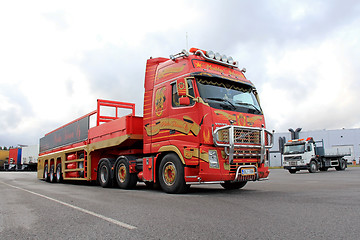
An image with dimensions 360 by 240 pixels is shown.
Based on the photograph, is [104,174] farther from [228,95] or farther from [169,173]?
[228,95]

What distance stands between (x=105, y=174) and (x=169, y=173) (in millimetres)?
4200

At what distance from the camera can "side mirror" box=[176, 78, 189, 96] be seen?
7.64 m

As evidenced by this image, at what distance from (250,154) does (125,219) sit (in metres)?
4.38

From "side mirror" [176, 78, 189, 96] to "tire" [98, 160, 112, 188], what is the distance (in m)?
4.88

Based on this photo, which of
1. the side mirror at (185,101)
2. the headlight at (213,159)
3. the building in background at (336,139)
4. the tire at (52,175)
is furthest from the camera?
the building in background at (336,139)

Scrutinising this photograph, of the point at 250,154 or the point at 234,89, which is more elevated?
the point at 234,89

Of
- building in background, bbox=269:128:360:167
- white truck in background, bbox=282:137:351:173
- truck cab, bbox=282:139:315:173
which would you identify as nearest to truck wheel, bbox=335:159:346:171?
white truck in background, bbox=282:137:351:173

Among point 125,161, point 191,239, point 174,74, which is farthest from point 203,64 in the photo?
point 191,239

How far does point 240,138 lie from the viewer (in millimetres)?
7781

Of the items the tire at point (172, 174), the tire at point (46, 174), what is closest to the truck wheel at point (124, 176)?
the tire at point (172, 174)

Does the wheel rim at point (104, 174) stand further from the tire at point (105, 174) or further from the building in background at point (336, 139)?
the building in background at point (336, 139)

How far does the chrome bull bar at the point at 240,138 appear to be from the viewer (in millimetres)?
7457

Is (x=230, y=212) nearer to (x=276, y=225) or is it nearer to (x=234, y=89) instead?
(x=276, y=225)

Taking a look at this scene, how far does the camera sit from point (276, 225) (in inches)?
162
